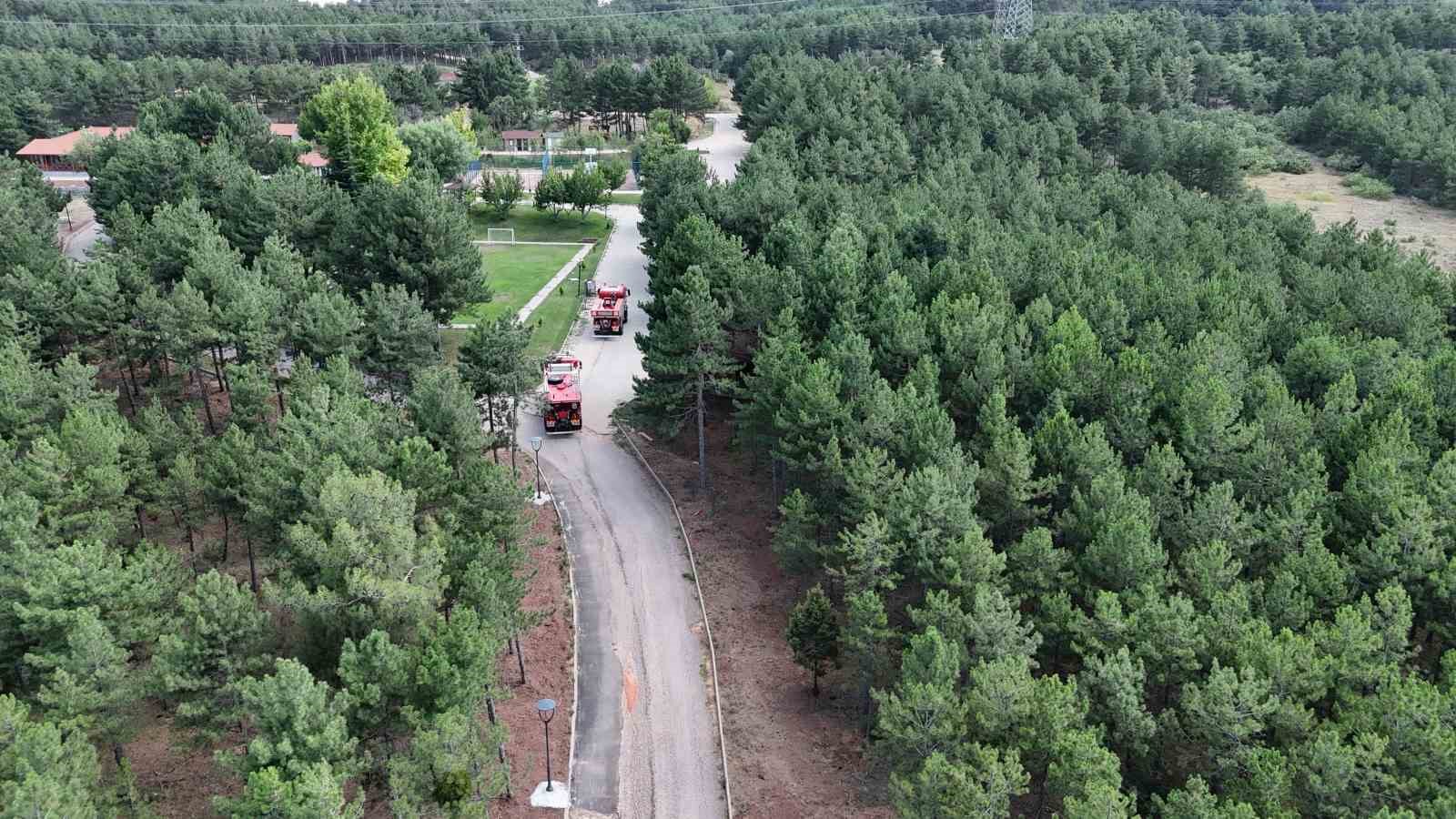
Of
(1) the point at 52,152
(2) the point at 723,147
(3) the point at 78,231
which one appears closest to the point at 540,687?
(3) the point at 78,231

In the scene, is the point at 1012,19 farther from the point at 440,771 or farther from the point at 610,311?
the point at 440,771

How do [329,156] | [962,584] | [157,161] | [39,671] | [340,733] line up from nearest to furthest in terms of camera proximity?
[340,733]
[39,671]
[962,584]
[157,161]
[329,156]

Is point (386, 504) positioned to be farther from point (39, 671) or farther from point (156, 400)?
point (156, 400)

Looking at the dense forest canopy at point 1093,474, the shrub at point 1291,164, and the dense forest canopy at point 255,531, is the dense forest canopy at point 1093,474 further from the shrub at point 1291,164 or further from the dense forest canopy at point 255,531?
the shrub at point 1291,164

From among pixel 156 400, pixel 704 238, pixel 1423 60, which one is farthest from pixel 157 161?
pixel 1423 60

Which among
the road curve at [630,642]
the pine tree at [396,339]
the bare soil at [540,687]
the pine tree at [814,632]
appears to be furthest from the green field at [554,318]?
the pine tree at [814,632]

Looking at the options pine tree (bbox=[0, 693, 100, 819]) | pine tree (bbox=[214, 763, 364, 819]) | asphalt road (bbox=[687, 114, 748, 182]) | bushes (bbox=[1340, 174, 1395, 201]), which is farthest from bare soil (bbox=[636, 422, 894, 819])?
bushes (bbox=[1340, 174, 1395, 201])
